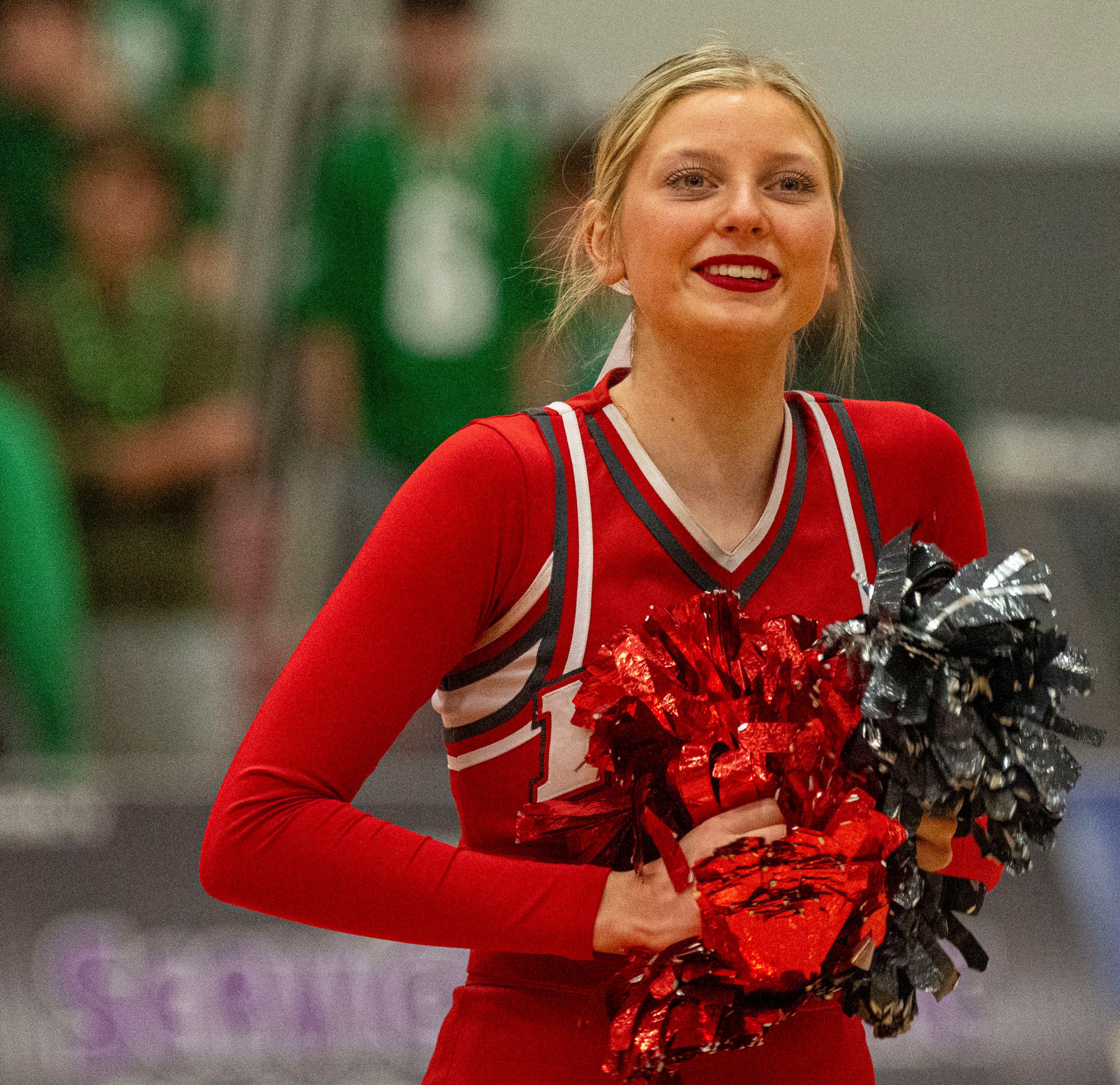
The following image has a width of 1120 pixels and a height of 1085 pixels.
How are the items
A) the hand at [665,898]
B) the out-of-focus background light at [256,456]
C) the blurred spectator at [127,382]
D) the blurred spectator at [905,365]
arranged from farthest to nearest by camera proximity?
the blurred spectator at [127,382] → the blurred spectator at [905,365] → the out-of-focus background light at [256,456] → the hand at [665,898]

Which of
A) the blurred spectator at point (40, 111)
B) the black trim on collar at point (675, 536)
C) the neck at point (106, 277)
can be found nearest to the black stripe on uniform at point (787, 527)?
the black trim on collar at point (675, 536)

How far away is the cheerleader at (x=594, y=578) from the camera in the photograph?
127cm

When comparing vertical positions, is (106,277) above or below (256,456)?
above

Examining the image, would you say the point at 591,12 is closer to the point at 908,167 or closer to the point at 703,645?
the point at 908,167

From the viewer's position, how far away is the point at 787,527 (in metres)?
1.43

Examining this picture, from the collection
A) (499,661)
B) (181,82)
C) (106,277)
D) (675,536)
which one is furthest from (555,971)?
(181,82)

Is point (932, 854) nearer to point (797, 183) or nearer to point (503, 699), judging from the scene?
point (503, 699)

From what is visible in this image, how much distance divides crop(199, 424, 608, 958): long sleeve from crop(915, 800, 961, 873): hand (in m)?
0.25

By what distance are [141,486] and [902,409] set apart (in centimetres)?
225

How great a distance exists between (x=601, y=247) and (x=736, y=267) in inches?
7.3

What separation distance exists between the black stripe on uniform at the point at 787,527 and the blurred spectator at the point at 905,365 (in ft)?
5.18

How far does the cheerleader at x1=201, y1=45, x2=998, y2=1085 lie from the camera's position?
50.0 inches

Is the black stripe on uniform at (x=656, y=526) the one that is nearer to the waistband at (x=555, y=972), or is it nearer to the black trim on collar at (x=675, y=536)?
the black trim on collar at (x=675, y=536)

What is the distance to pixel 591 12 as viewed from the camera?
460 centimetres
